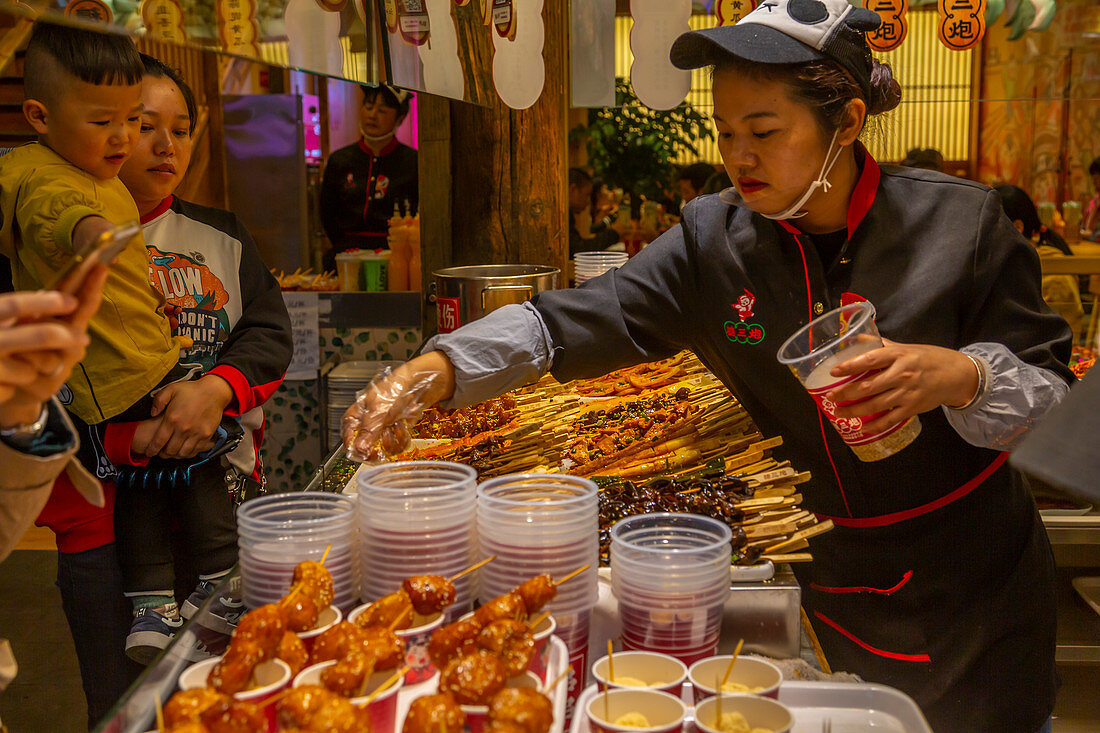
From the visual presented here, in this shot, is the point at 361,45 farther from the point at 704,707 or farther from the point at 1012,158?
the point at 1012,158

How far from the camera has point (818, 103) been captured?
6.44ft

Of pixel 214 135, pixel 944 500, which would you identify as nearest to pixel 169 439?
pixel 944 500

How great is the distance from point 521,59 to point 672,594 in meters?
2.14

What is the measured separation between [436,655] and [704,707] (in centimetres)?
40

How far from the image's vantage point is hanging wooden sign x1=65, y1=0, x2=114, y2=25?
105cm

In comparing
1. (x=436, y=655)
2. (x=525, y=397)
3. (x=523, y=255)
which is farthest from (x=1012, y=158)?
(x=436, y=655)

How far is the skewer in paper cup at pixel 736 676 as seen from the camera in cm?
132

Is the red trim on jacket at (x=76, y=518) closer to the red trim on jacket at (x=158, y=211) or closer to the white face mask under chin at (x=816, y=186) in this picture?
the red trim on jacket at (x=158, y=211)

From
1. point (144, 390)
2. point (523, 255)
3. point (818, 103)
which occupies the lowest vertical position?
point (144, 390)

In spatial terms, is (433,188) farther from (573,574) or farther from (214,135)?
(214,135)

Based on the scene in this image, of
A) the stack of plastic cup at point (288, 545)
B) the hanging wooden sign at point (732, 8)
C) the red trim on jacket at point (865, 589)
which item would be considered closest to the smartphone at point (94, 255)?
the stack of plastic cup at point (288, 545)

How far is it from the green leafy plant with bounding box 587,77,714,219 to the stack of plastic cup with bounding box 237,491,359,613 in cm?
657

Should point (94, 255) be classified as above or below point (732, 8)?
below

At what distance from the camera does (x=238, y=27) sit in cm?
134
